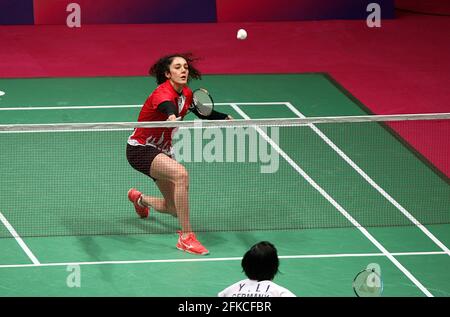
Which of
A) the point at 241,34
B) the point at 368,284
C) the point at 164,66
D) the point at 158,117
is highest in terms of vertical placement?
the point at 241,34

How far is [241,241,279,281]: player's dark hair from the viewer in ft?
22.0

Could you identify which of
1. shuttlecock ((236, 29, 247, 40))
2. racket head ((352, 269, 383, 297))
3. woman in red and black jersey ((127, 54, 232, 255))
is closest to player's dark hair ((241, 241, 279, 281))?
racket head ((352, 269, 383, 297))

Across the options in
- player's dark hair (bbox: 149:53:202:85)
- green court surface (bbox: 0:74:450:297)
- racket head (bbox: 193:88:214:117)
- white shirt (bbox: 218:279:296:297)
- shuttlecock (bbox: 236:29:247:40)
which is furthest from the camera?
shuttlecock (bbox: 236:29:247:40)

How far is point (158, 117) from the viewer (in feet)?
36.4

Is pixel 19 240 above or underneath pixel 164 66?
underneath

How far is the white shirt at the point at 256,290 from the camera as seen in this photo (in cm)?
662

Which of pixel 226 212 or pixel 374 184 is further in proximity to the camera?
pixel 374 184

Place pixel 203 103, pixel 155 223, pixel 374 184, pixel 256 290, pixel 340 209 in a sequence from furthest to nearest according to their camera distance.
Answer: pixel 374 184 < pixel 340 209 < pixel 155 223 < pixel 203 103 < pixel 256 290

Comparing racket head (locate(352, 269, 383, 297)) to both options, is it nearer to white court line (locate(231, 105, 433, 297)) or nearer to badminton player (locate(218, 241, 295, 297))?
white court line (locate(231, 105, 433, 297))

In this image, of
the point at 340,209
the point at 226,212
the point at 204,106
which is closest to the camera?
the point at 204,106

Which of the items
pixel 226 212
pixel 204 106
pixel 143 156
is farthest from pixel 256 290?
pixel 226 212

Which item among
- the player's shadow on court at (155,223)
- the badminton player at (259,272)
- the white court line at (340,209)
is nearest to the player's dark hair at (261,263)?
the badminton player at (259,272)

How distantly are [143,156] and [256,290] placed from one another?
451 centimetres

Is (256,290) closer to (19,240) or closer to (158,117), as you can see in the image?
(158,117)
